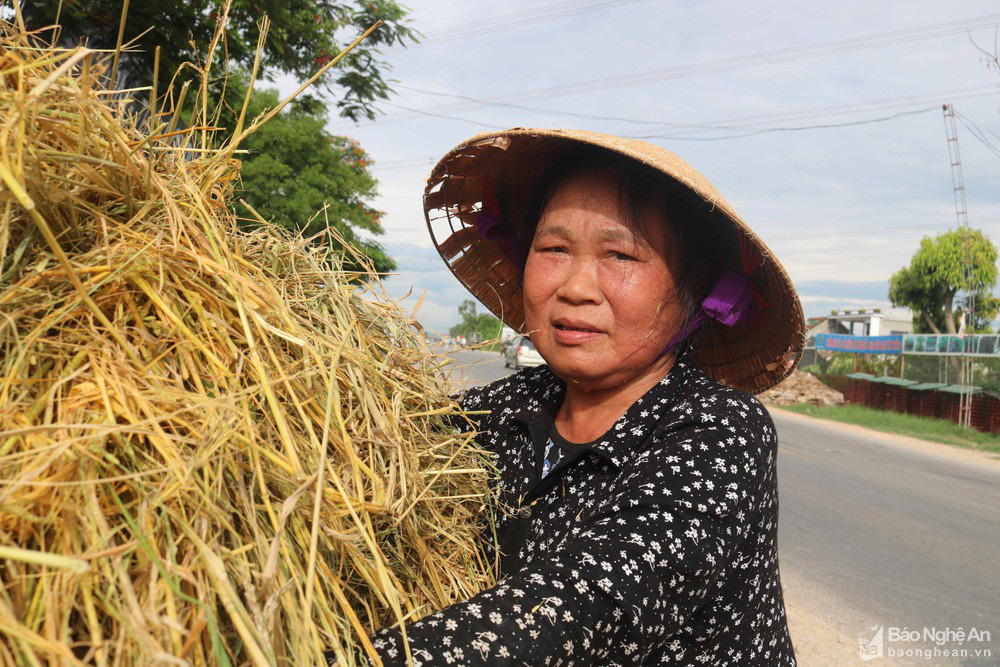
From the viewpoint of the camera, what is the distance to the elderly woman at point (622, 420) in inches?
40.9

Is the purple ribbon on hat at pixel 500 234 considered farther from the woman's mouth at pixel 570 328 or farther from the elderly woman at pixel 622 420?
the woman's mouth at pixel 570 328

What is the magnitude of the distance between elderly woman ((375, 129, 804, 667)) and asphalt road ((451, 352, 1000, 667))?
25cm

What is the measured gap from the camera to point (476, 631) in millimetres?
935

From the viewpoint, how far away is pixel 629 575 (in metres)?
1.07

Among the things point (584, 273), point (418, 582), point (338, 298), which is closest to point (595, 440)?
point (584, 273)

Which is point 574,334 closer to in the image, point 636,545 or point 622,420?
point 622,420

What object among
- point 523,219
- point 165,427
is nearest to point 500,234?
point 523,219

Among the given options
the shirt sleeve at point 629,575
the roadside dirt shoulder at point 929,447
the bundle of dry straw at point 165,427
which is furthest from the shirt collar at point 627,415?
the roadside dirt shoulder at point 929,447

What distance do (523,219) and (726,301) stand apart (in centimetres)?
64

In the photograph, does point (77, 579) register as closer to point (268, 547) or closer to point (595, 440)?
point (268, 547)

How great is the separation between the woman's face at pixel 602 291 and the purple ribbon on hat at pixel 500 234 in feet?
1.64

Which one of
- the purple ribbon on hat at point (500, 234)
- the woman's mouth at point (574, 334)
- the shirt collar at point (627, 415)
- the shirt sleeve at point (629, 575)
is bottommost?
the shirt sleeve at point (629, 575)

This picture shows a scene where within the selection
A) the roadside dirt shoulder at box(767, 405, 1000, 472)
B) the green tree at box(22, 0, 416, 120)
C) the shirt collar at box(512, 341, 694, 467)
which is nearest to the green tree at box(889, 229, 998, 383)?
the roadside dirt shoulder at box(767, 405, 1000, 472)

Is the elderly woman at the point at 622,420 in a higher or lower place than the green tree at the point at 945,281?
lower
